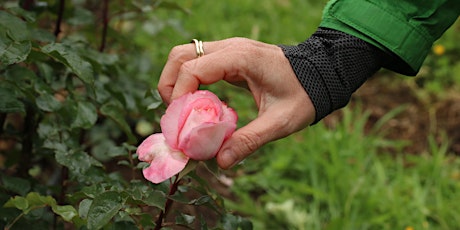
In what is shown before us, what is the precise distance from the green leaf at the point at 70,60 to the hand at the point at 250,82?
0.20 metres

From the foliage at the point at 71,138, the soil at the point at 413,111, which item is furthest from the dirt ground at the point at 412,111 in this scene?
the foliage at the point at 71,138

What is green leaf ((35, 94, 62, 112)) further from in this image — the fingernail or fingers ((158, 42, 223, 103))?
the fingernail

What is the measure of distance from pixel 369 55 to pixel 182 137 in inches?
21.1

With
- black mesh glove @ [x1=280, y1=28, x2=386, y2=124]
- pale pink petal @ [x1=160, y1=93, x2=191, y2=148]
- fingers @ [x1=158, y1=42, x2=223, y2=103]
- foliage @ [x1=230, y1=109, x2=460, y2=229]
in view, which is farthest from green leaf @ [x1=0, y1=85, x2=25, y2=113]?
foliage @ [x1=230, y1=109, x2=460, y2=229]

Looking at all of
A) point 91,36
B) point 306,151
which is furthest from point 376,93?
point 91,36

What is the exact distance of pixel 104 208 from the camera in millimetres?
1252

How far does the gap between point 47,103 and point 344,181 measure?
4.80ft

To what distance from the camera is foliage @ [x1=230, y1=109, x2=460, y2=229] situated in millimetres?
2605

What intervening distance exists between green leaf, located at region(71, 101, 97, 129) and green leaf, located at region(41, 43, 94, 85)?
211mm

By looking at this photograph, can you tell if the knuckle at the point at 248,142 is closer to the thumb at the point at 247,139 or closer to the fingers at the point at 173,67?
the thumb at the point at 247,139

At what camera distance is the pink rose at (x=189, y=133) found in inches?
46.9

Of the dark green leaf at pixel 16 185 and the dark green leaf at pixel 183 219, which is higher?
the dark green leaf at pixel 183 219

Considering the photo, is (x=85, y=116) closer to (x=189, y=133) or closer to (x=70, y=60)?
(x=70, y=60)

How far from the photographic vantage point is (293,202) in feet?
9.04
